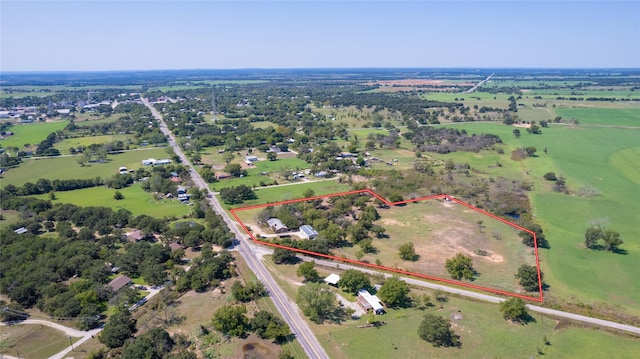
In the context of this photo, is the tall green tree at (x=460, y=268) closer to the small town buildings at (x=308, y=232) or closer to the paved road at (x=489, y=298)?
the paved road at (x=489, y=298)

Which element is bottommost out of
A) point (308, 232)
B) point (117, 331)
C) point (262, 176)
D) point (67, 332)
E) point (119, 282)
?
point (67, 332)

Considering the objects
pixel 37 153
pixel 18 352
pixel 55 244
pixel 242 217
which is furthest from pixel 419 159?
pixel 37 153

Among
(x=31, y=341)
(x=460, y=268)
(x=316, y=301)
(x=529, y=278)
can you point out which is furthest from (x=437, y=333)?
(x=31, y=341)

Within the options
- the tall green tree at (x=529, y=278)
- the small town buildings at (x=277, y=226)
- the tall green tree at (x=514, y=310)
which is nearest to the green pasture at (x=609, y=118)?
the tall green tree at (x=529, y=278)

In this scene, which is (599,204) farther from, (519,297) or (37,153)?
(37,153)

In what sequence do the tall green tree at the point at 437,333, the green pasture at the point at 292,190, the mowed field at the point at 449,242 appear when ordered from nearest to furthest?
the tall green tree at the point at 437,333, the mowed field at the point at 449,242, the green pasture at the point at 292,190

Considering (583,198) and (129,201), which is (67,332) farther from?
(583,198)

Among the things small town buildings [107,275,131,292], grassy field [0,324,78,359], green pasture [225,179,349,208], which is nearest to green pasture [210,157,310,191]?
green pasture [225,179,349,208]
